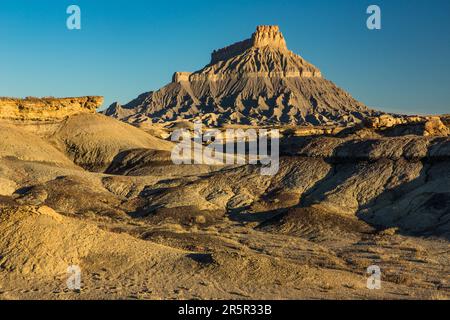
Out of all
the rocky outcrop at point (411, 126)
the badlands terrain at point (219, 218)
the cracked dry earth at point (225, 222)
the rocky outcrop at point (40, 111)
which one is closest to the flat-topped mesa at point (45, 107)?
the rocky outcrop at point (40, 111)

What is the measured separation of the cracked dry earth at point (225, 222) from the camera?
2033cm

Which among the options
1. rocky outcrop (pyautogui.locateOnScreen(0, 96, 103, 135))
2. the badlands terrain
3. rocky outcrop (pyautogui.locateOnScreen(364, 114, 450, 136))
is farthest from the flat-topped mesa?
rocky outcrop (pyautogui.locateOnScreen(364, 114, 450, 136))

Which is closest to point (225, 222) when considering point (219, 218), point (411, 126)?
point (219, 218)

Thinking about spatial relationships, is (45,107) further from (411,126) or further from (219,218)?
(411,126)

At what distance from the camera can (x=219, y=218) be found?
38.3 metres

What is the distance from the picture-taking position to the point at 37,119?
2517 inches

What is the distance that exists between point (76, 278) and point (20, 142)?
37.6 meters

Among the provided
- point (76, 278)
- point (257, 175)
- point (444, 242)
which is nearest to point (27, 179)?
point (257, 175)

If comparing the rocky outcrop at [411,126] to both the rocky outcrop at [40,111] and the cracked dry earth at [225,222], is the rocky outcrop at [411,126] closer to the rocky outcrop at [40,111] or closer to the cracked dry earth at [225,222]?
the cracked dry earth at [225,222]

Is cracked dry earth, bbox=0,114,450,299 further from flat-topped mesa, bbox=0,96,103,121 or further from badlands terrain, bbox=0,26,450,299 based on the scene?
flat-topped mesa, bbox=0,96,103,121

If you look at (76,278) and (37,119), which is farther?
(37,119)

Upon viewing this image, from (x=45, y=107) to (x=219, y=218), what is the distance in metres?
33.4

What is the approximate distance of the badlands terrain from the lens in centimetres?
2041
